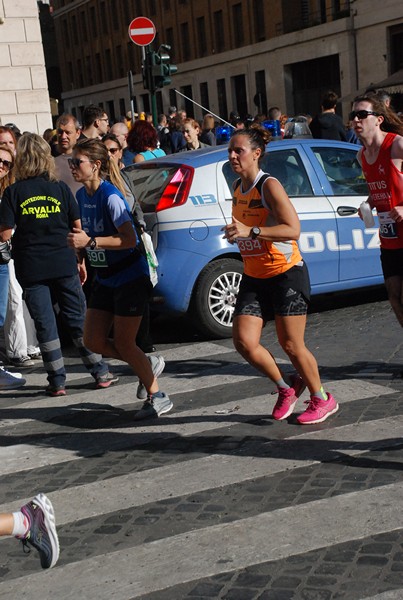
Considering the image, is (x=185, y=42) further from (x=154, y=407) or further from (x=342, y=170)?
(x=154, y=407)

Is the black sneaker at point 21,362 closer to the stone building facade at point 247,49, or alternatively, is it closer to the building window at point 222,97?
the stone building facade at point 247,49

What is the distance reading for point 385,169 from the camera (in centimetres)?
634

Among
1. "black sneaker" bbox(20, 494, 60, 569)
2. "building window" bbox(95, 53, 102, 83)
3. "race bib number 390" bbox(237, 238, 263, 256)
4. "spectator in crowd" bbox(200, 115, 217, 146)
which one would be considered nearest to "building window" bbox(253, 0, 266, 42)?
"building window" bbox(95, 53, 102, 83)

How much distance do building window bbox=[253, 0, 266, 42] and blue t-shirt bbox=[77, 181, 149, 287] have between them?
4806cm

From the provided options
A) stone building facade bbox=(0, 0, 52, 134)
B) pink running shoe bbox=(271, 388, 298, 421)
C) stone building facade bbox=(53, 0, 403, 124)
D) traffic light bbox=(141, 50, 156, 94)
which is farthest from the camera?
stone building facade bbox=(53, 0, 403, 124)

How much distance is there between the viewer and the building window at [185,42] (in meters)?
61.3

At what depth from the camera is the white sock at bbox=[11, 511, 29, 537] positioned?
165 inches

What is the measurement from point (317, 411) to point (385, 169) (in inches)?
61.4

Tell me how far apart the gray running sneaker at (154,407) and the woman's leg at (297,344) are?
3.31ft

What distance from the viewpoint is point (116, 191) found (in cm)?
655

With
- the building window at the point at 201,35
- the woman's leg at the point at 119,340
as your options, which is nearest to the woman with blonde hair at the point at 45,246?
the woman's leg at the point at 119,340

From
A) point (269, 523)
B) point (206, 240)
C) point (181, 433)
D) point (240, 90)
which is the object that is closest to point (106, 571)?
point (269, 523)

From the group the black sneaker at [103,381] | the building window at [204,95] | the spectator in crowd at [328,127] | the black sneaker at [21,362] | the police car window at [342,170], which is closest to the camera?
the black sneaker at [103,381]

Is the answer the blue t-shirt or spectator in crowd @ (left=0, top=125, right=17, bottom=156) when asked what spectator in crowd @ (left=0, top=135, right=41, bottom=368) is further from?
the blue t-shirt
